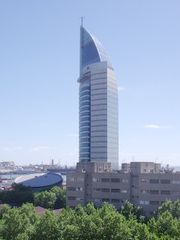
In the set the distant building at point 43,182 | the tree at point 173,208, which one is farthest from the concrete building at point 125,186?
the distant building at point 43,182

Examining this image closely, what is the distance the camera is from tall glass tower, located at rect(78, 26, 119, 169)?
584 ft

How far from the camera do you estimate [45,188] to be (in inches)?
6929

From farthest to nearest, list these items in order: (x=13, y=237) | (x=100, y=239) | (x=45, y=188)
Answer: (x=45, y=188)
(x=13, y=237)
(x=100, y=239)

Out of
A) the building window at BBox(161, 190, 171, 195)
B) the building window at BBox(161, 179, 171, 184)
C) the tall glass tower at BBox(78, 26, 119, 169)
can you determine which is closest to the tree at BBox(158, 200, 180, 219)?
the building window at BBox(161, 190, 171, 195)

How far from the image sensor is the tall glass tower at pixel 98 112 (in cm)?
17788

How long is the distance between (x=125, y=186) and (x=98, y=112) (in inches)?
3086

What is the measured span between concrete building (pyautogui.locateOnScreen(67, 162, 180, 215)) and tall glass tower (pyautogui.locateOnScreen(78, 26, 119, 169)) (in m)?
64.5

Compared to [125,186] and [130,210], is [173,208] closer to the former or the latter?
[130,210]

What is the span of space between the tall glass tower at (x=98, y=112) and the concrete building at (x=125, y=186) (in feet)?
212

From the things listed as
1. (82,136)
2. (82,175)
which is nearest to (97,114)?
(82,136)

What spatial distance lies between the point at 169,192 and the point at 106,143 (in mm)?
80884

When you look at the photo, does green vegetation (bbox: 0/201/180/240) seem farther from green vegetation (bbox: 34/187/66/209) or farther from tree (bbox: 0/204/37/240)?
green vegetation (bbox: 34/187/66/209)

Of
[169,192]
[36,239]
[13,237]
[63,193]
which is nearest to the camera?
[36,239]

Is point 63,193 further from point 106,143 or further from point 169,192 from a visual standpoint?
point 106,143
